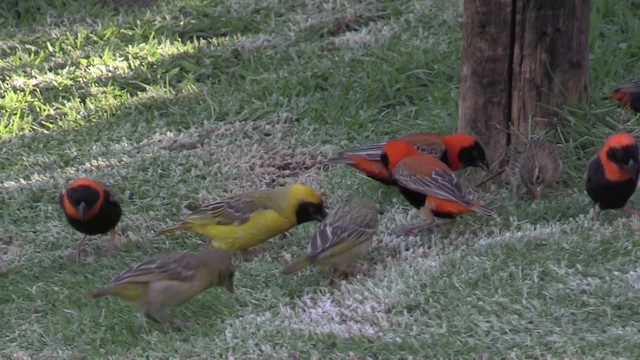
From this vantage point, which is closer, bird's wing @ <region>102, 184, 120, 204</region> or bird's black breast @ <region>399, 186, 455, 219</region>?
bird's black breast @ <region>399, 186, 455, 219</region>

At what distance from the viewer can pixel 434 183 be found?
7.41m

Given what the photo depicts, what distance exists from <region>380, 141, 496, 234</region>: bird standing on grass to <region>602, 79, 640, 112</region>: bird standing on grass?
1454mm

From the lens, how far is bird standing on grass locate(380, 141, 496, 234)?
7.26m

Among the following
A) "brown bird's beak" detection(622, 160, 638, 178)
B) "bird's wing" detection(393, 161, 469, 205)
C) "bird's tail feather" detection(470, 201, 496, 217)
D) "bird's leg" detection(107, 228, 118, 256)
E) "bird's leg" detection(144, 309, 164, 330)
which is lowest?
"bird's leg" detection(107, 228, 118, 256)

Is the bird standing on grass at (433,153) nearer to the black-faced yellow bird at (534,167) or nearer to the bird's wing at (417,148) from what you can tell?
the bird's wing at (417,148)

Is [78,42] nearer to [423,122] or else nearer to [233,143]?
[233,143]

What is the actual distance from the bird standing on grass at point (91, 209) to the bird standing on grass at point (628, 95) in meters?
3.27

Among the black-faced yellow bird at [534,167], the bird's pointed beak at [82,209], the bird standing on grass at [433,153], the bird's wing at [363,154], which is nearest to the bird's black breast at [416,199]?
the bird standing on grass at [433,153]

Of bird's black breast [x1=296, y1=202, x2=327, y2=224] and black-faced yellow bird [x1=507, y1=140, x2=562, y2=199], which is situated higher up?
black-faced yellow bird [x1=507, y1=140, x2=562, y2=199]

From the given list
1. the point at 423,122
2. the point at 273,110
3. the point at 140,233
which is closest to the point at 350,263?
the point at 140,233

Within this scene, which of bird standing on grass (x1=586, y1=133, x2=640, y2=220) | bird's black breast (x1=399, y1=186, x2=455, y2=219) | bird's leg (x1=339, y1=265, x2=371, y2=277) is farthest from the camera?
bird's black breast (x1=399, y1=186, x2=455, y2=219)

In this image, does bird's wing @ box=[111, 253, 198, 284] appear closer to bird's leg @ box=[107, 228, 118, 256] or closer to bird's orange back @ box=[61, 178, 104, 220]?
bird's orange back @ box=[61, 178, 104, 220]

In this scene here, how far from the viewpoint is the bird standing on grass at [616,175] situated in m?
7.06

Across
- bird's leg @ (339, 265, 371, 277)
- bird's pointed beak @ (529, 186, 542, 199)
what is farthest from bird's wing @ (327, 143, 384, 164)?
bird's leg @ (339, 265, 371, 277)
